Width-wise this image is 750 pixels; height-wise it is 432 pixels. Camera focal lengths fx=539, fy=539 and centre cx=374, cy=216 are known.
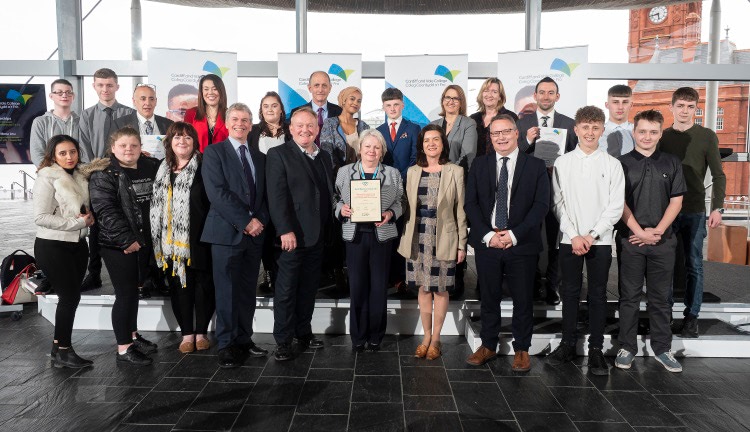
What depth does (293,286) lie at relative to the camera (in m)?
3.84

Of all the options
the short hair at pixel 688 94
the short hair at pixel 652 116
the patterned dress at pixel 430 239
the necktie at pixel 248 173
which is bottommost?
the patterned dress at pixel 430 239

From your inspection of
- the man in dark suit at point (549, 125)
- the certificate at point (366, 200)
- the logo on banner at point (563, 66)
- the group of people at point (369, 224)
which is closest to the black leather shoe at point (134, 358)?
the group of people at point (369, 224)

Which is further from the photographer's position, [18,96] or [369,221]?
[18,96]

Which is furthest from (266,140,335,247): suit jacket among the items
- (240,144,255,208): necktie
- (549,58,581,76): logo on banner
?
(549,58,581,76): logo on banner

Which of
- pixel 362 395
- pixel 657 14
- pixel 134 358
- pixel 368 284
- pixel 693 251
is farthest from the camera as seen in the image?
pixel 657 14

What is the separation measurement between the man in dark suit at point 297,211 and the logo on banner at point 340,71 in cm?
221

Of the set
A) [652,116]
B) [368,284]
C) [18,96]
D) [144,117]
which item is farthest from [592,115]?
[18,96]

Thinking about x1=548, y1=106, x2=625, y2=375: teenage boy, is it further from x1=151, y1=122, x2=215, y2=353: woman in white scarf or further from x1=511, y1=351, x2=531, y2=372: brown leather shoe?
x1=151, y1=122, x2=215, y2=353: woman in white scarf

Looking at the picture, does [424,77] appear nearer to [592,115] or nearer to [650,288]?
[592,115]

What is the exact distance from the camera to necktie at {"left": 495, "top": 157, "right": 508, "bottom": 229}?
11.8 ft

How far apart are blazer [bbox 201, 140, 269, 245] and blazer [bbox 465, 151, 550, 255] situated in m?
1.53

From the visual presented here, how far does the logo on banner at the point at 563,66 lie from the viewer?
5.47 metres

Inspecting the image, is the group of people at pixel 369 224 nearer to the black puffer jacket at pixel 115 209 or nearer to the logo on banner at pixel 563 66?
the black puffer jacket at pixel 115 209

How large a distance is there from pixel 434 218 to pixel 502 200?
0.48 m
